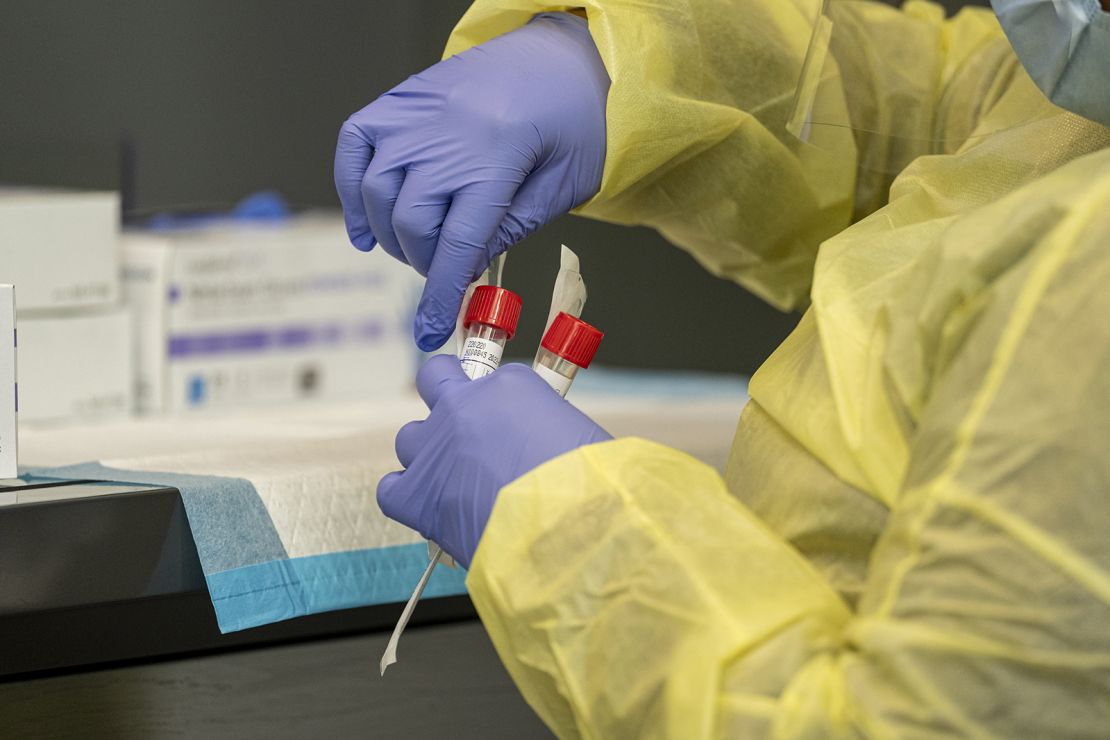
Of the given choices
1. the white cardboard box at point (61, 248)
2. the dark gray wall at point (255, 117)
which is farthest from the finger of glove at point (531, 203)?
the dark gray wall at point (255, 117)

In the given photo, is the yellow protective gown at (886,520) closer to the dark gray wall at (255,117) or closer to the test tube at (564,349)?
A: the test tube at (564,349)

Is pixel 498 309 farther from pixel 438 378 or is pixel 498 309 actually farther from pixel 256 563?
pixel 256 563

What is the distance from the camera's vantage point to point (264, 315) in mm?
1551

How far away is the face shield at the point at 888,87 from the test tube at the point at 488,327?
0.30 meters

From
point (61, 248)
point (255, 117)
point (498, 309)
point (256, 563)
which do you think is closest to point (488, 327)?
point (498, 309)

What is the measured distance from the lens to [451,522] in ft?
2.23

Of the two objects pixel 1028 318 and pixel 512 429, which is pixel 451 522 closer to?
pixel 512 429

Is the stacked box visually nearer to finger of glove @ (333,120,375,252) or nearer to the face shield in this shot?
finger of glove @ (333,120,375,252)

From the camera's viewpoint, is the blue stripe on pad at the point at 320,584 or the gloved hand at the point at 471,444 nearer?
the gloved hand at the point at 471,444

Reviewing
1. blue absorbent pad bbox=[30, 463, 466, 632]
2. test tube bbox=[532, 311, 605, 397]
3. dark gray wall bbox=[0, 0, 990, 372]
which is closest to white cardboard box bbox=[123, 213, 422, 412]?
dark gray wall bbox=[0, 0, 990, 372]

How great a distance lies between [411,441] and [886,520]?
0.28m

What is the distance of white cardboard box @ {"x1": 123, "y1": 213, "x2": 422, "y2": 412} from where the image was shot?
4.74 ft

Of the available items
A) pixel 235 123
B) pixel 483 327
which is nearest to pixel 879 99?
pixel 483 327

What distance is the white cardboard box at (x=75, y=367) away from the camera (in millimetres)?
1307
